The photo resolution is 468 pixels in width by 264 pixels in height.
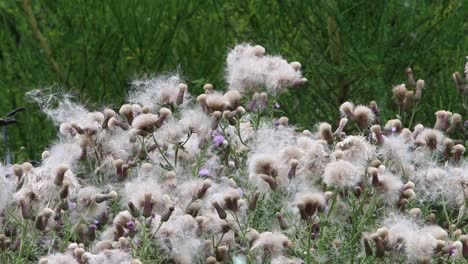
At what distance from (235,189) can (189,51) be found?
9.69ft

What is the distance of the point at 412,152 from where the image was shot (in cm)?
371

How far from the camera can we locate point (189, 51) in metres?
6.21

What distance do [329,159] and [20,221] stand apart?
0.99 metres

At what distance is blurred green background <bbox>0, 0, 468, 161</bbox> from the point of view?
19.4 feet

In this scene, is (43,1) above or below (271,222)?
above

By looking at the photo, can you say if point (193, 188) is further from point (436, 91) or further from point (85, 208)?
point (436, 91)

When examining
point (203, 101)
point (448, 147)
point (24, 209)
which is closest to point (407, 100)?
point (448, 147)

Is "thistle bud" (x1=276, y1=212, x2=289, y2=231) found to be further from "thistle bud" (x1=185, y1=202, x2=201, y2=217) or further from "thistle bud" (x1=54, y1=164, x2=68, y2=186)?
"thistle bud" (x1=54, y1=164, x2=68, y2=186)

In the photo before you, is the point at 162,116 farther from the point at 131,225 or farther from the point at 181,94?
the point at 131,225

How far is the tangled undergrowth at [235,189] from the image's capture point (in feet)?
10.3

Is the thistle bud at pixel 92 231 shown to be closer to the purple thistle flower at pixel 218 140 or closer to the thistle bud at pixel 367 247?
the purple thistle flower at pixel 218 140

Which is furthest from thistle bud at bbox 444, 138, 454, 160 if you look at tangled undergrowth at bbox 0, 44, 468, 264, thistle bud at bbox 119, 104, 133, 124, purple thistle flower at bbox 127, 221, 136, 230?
purple thistle flower at bbox 127, 221, 136, 230

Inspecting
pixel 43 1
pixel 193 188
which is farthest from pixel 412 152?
pixel 43 1

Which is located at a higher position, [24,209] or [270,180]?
[270,180]
